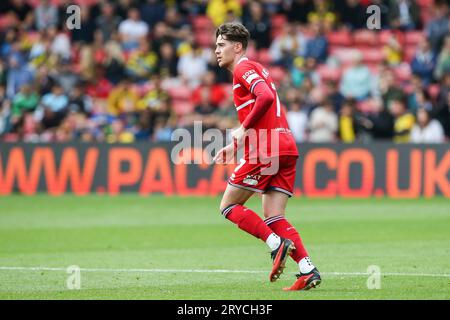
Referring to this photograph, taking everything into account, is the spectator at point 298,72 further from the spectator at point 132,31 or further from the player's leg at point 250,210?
the player's leg at point 250,210

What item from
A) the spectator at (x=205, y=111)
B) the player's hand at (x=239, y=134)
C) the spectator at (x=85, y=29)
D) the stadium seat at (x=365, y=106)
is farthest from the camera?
the spectator at (x=85, y=29)

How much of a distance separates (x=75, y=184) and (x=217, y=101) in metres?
4.33

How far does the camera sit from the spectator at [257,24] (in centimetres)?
2484

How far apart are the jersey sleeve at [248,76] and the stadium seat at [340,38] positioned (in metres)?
17.0

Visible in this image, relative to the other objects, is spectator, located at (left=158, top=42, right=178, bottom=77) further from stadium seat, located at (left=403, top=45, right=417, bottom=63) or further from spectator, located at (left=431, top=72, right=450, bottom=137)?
spectator, located at (left=431, top=72, right=450, bottom=137)

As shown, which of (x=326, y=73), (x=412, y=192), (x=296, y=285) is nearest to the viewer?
(x=296, y=285)

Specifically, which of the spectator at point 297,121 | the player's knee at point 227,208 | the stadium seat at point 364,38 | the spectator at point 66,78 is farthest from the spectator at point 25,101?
the player's knee at point 227,208

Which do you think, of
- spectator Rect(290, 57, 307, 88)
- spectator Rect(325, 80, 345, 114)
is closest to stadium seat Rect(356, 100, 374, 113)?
spectator Rect(325, 80, 345, 114)

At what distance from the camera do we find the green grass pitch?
8.82 meters

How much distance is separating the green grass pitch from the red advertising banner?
0.63 m

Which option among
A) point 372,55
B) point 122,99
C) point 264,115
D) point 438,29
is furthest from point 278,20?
point 264,115

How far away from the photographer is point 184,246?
12867mm
